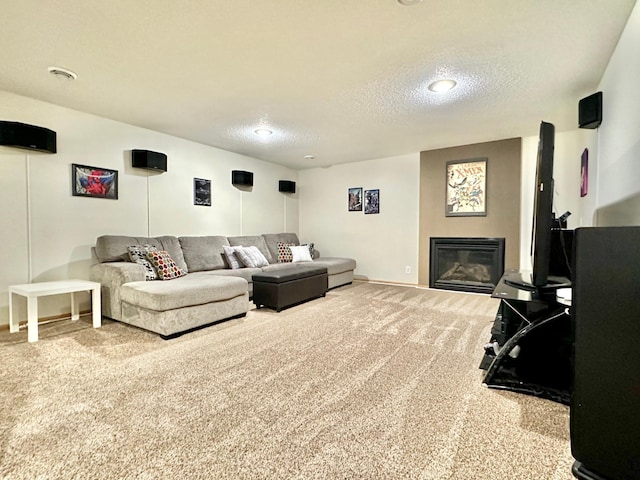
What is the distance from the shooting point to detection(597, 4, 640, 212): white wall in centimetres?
195

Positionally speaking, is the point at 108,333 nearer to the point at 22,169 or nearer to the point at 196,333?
the point at 196,333

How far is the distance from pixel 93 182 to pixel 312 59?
311cm

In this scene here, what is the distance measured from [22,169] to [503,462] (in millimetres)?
4701

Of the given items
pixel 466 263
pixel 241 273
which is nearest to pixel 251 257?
Result: pixel 241 273

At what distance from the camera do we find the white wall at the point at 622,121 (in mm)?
1951

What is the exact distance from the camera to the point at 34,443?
4.71 feet

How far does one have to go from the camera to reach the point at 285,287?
389 centimetres

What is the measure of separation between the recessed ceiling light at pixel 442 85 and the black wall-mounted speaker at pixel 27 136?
4.02 meters

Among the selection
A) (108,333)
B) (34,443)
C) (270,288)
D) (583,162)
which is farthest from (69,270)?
(583,162)

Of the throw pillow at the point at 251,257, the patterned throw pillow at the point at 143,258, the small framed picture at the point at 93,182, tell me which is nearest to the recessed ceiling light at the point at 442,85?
the throw pillow at the point at 251,257

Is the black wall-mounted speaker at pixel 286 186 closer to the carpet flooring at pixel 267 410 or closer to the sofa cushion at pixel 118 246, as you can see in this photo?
the sofa cushion at pixel 118 246

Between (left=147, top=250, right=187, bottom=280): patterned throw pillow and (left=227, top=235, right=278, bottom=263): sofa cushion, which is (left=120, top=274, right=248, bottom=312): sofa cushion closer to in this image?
(left=147, top=250, right=187, bottom=280): patterned throw pillow

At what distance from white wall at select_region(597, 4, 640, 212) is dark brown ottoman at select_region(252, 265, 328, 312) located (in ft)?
10.7

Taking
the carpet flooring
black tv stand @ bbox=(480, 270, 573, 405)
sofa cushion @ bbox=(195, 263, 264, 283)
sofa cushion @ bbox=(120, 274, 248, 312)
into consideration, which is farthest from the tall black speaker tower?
sofa cushion @ bbox=(195, 263, 264, 283)
